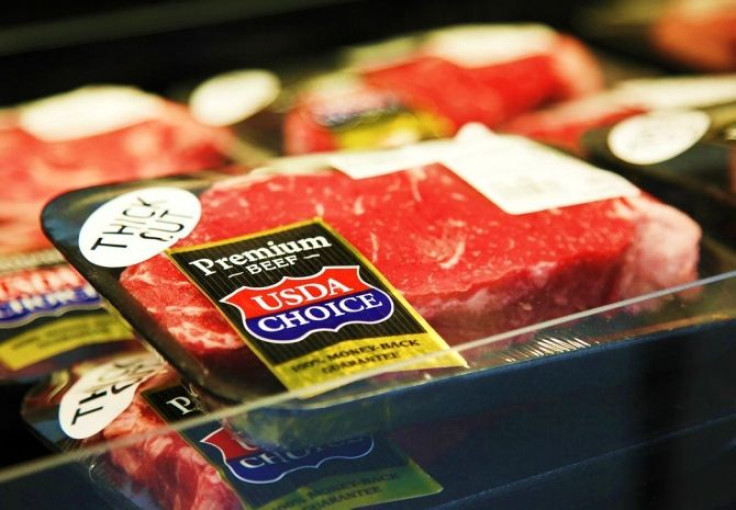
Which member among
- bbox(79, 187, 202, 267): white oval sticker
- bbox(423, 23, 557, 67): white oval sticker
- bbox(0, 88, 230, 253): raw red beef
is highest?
bbox(79, 187, 202, 267): white oval sticker

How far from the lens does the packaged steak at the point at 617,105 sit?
1417mm

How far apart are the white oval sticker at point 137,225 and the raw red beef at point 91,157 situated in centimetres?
34

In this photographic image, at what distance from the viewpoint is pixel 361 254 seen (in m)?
1.01

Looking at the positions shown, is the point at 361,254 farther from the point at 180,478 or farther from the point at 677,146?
the point at 677,146

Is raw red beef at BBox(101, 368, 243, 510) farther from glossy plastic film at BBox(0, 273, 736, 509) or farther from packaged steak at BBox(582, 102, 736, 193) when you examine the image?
packaged steak at BBox(582, 102, 736, 193)

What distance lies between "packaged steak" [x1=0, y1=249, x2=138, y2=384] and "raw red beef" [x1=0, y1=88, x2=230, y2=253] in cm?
15

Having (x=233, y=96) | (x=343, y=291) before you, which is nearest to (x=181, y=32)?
(x=233, y=96)

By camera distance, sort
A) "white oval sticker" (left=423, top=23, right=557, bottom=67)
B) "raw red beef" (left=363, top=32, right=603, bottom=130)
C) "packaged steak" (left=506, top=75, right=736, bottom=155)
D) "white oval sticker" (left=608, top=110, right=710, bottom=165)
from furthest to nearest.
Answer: "white oval sticker" (left=423, top=23, right=557, bottom=67) → "raw red beef" (left=363, top=32, right=603, bottom=130) → "packaged steak" (left=506, top=75, right=736, bottom=155) → "white oval sticker" (left=608, top=110, right=710, bottom=165)

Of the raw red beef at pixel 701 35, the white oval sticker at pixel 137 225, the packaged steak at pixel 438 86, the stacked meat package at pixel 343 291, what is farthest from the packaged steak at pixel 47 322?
the raw red beef at pixel 701 35

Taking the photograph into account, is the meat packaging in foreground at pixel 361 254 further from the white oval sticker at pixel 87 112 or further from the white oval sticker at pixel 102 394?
the white oval sticker at pixel 87 112

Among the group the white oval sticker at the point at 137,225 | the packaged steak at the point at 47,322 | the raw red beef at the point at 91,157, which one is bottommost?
the packaged steak at the point at 47,322

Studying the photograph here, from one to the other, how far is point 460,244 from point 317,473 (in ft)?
0.97

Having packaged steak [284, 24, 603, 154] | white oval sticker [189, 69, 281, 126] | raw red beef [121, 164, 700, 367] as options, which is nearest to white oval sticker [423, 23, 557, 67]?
packaged steak [284, 24, 603, 154]

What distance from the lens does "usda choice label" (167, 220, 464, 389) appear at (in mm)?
874
